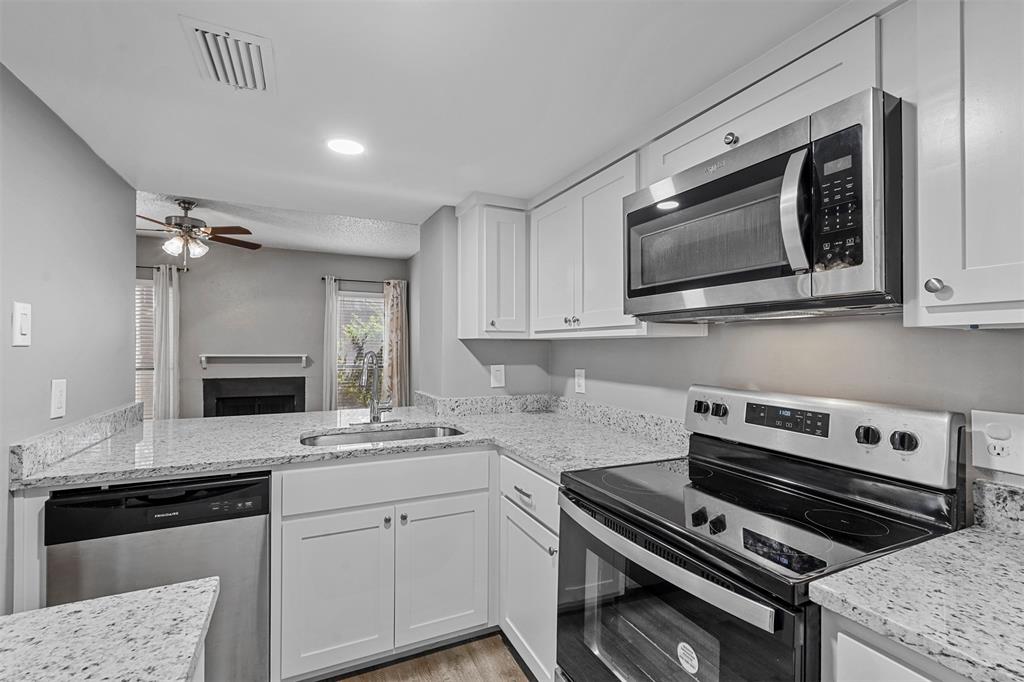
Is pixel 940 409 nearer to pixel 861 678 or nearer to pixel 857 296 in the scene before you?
pixel 857 296

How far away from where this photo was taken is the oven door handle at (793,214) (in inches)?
42.1

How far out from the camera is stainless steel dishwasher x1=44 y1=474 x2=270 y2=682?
152 cm

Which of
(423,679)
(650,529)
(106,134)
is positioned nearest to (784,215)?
(650,529)

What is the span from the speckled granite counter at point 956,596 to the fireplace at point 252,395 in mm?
5143

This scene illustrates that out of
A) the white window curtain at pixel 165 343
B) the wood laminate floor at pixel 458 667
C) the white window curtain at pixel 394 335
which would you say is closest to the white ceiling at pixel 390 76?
the wood laminate floor at pixel 458 667

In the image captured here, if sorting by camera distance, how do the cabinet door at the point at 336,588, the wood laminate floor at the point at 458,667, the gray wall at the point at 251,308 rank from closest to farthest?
the cabinet door at the point at 336,588, the wood laminate floor at the point at 458,667, the gray wall at the point at 251,308

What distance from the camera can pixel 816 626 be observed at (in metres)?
0.84

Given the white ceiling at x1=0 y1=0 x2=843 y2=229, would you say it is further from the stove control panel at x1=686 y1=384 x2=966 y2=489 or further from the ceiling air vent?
the stove control panel at x1=686 y1=384 x2=966 y2=489

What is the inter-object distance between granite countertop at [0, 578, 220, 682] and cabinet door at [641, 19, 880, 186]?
159cm

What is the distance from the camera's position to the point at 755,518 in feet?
3.83

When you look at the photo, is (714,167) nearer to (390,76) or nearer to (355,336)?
(390,76)

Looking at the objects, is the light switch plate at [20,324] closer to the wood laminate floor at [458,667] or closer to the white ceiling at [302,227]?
the wood laminate floor at [458,667]

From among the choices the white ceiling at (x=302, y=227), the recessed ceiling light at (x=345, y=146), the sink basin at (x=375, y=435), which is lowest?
the sink basin at (x=375, y=435)

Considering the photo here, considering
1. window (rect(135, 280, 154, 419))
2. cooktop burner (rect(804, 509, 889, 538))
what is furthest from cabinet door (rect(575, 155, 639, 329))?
window (rect(135, 280, 154, 419))
